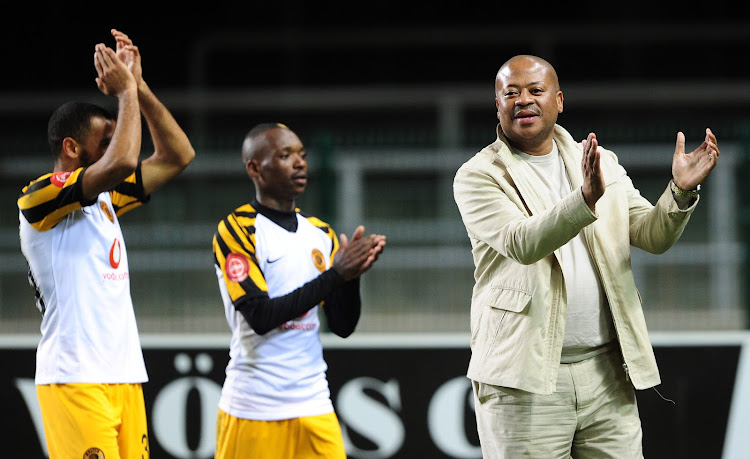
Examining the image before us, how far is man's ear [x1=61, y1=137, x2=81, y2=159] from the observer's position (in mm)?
3588

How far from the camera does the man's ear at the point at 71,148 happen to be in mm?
3588

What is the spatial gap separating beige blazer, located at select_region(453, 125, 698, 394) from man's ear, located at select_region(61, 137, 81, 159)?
1.46m

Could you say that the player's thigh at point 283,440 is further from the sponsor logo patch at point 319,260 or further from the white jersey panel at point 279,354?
the sponsor logo patch at point 319,260

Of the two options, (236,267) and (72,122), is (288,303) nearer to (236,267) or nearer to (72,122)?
(236,267)

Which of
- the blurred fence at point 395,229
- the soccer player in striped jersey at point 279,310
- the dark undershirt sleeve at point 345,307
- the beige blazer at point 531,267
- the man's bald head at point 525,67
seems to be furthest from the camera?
the blurred fence at point 395,229

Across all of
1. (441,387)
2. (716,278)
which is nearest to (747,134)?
(716,278)

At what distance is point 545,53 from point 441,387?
1226 cm

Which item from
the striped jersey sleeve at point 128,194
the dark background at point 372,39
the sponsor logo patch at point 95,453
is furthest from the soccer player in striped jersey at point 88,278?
the dark background at point 372,39

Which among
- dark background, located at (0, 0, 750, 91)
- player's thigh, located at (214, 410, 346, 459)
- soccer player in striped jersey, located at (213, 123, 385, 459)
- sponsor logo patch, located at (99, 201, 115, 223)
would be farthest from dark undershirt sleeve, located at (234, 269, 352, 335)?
dark background, located at (0, 0, 750, 91)

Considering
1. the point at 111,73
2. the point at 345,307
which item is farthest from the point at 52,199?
the point at 345,307

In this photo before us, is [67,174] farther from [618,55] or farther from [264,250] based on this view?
[618,55]

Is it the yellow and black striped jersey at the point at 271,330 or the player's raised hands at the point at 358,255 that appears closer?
the player's raised hands at the point at 358,255

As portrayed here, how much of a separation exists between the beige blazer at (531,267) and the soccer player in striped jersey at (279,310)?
1.83 ft

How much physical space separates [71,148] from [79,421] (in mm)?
1031
